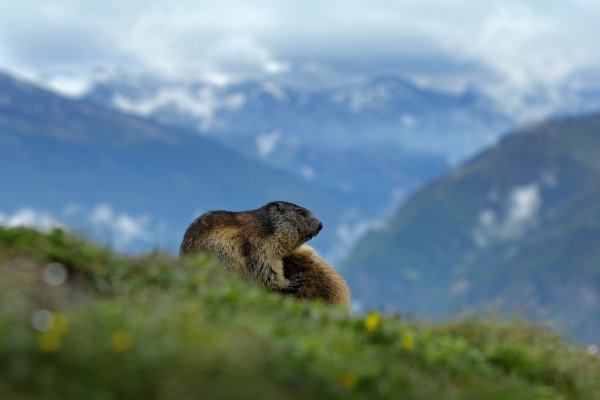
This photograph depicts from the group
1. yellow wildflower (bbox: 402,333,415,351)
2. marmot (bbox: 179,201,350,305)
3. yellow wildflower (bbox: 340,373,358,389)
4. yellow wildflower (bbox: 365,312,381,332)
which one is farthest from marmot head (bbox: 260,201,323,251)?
yellow wildflower (bbox: 340,373,358,389)

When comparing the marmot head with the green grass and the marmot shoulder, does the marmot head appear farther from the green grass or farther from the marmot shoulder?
the green grass

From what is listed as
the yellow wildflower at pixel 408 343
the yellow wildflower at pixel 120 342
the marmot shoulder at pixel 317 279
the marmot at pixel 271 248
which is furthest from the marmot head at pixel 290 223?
the yellow wildflower at pixel 120 342

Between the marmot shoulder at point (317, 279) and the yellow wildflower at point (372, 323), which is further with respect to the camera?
the marmot shoulder at point (317, 279)

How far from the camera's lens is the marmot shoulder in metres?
16.5

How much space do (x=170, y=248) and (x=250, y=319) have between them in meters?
4.75

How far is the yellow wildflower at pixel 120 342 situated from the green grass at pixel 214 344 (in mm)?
15

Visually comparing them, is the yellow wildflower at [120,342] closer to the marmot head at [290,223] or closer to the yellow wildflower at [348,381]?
the yellow wildflower at [348,381]

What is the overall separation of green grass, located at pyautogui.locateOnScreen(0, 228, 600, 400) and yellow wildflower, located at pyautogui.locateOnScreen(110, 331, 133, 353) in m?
0.02

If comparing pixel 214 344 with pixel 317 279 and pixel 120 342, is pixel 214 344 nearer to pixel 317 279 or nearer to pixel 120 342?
pixel 120 342

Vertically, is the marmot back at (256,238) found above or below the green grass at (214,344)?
above

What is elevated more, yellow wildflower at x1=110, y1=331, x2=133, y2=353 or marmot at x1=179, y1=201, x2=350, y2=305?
marmot at x1=179, y1=201, x2=350, y2=305

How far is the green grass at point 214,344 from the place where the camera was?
25.4 feet

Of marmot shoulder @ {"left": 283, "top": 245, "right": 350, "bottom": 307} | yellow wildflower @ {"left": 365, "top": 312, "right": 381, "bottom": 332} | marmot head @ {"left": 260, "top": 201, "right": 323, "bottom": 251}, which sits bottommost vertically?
yellow wildflower @ {"left": 365, "top": 312, "right": 381, "bottom": 332}

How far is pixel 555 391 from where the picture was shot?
11219 millimetres
